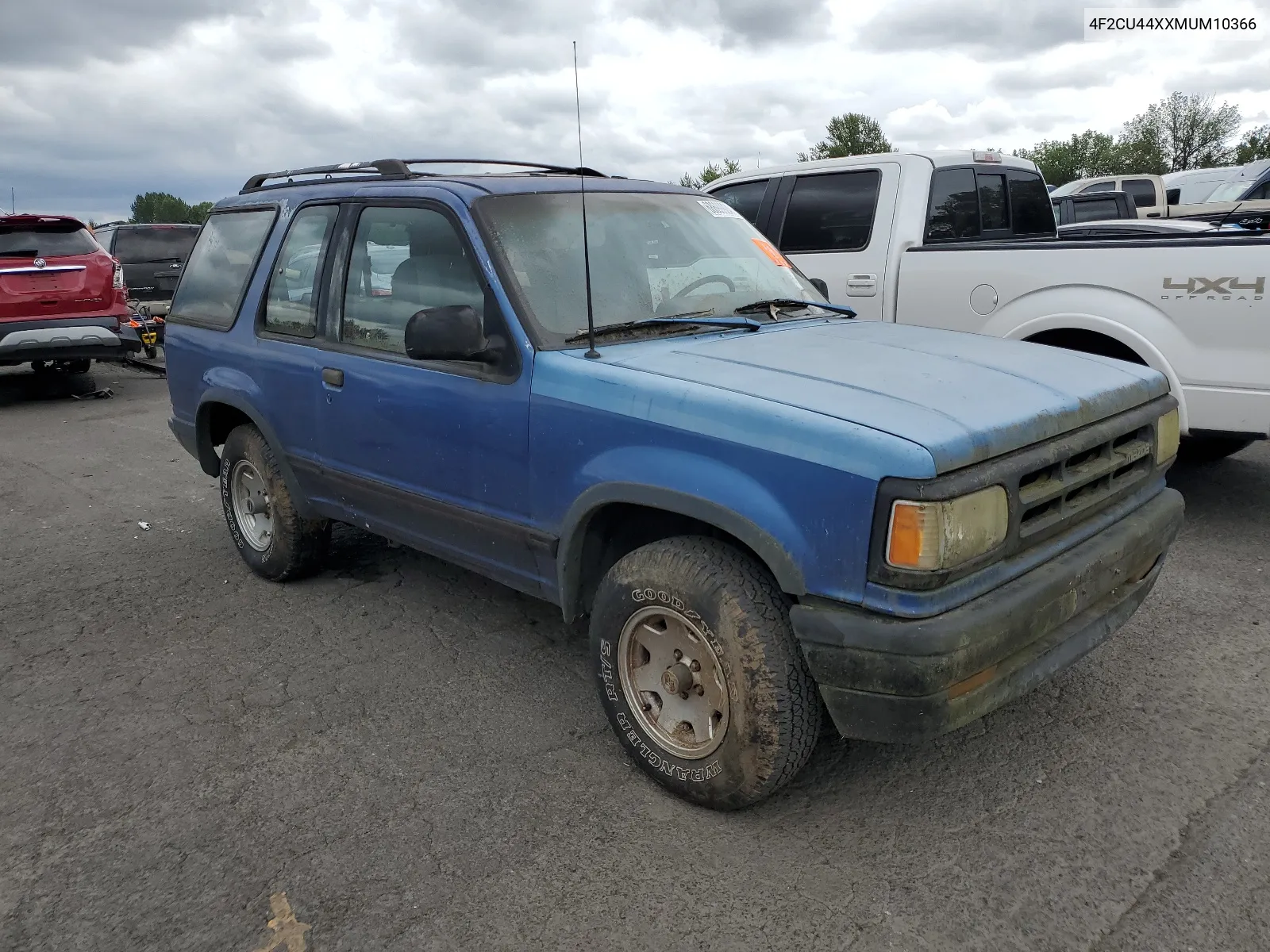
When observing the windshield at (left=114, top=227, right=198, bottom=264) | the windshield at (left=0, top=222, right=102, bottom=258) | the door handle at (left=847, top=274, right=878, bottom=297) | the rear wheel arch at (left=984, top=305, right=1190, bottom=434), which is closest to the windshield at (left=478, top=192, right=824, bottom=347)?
the rear wheel arch at (left=984, top=305, right=1190, bottom=434)

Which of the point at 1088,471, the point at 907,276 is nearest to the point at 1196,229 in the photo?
the point at 907,276

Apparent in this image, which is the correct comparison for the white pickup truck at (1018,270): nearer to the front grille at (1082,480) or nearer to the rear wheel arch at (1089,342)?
the rear wheel arch at (1089,342)

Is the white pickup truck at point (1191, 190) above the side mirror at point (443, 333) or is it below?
above

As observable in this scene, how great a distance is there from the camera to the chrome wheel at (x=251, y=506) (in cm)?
477

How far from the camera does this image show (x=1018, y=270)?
5504 millimetres

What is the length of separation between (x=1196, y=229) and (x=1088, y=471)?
5.56 m

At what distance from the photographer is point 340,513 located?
4.20 meters

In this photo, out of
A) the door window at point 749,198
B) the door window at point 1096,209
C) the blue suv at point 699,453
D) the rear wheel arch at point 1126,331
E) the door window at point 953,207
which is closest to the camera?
the blue suv at point 699,453

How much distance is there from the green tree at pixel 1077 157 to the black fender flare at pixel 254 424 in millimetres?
76221

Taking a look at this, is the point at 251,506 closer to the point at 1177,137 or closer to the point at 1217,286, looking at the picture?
the point at 1217,286

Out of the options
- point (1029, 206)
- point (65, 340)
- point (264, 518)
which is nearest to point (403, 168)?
point (264, 518)

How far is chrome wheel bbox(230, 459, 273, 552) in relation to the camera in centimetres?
477

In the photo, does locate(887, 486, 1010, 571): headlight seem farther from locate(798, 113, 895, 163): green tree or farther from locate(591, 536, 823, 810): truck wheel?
locate(798, 113, 895, 163): green tree

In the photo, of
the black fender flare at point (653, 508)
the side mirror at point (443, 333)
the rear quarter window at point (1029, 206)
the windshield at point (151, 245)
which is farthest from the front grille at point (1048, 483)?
the windshield at point (151, 245)
